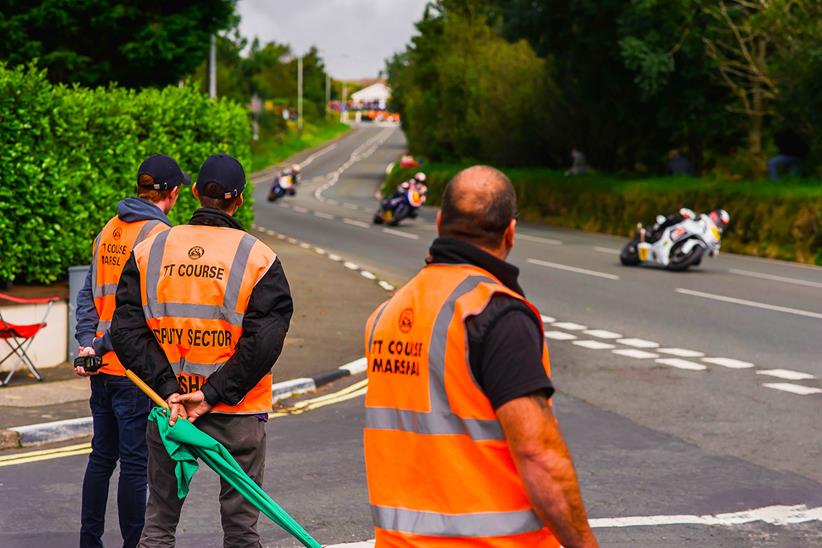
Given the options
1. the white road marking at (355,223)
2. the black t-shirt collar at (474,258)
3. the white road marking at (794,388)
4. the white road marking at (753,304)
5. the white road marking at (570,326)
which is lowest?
the white road marking at (570,326)

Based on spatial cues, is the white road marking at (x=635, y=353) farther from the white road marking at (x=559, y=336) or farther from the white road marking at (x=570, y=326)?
the white road marking at (x=570, y=326)

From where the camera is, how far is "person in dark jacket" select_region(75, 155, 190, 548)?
5578 millimetres

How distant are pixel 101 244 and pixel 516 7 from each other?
101 ft

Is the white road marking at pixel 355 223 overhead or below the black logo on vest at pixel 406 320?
below

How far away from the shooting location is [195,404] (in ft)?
15.5

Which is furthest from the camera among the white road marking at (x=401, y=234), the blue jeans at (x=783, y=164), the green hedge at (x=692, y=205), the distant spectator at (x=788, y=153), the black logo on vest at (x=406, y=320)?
the distant spectator at (x=788, y=153)

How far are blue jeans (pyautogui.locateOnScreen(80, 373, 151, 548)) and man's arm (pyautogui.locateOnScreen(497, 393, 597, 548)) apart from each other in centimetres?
290

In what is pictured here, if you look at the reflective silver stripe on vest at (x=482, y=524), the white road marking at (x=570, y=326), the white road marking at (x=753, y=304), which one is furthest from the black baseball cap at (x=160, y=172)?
the white road marking at (x=753, y=304)

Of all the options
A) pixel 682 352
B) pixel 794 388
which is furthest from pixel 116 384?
pixel 682 352

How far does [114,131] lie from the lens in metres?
13.1

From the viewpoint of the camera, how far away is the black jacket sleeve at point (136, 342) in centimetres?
478

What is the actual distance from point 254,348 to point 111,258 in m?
1.51

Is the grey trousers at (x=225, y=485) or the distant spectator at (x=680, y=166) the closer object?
the grey trousers at (x=225, y=485)

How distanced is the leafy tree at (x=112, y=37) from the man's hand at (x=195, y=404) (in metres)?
15.4
